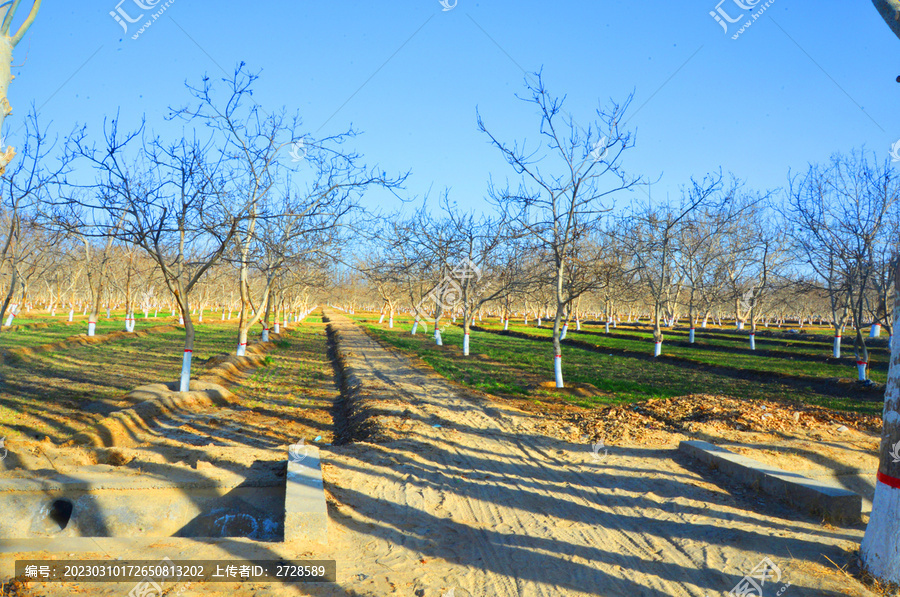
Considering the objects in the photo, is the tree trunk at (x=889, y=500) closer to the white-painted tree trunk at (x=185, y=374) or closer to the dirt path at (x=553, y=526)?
the dirt path at (x=553, y=526)

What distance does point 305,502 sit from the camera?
5.17m

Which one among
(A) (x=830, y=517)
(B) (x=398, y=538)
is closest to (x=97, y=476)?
(B) (x=398, y=538)

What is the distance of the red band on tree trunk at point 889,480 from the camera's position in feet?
12.6

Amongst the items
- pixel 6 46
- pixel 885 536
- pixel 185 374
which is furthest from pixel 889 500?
pixel 185 374

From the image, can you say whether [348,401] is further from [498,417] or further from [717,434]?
[717,434]

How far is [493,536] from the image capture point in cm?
518

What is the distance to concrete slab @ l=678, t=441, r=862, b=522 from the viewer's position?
17.6 feet

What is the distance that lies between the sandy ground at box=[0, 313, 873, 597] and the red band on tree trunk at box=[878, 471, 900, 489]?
85cm

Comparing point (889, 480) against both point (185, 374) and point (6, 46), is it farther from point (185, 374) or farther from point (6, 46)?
point (185, 374)

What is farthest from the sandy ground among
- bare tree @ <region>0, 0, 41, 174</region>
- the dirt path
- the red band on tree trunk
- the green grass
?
the green grass

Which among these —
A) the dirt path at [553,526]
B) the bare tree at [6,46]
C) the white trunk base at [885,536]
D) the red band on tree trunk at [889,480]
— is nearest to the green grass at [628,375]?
the dirt path at [553,526]

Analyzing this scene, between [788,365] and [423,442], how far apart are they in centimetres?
1930

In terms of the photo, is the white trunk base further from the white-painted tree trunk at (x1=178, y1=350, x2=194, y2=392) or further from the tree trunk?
the white-painted tree trunk at (x1=178, y1=350, x2=194, y2=392)

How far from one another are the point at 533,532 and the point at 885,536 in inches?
114
